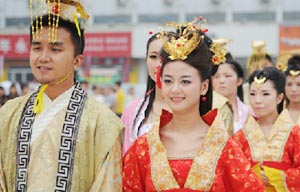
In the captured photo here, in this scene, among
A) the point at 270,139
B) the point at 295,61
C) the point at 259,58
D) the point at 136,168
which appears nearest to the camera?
the point at 136,168

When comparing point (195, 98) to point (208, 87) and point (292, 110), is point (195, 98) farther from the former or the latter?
point (292, 110)

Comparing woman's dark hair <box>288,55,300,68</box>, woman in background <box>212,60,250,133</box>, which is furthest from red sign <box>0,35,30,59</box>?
woman in background <box>212,60,250,133</box>

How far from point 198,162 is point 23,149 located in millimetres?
794

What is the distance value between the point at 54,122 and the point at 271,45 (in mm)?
17034

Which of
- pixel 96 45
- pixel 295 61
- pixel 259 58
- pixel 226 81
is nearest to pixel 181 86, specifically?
pixel 226 81

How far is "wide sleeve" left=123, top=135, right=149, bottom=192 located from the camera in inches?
117

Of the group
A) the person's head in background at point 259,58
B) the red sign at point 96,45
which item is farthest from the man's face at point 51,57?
the red sign at point 96,45

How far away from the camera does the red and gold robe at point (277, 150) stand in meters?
4.12

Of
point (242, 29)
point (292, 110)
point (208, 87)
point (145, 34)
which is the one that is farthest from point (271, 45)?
point (208, 87)

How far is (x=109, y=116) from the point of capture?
2857 millimetres

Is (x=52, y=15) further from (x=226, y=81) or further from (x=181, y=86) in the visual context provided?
(x=226, y=81)

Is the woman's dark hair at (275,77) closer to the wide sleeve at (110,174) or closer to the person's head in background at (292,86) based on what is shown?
the person's head in background at (292,86)

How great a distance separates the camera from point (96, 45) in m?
20.7

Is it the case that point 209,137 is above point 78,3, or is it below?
below
